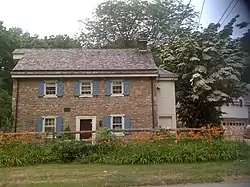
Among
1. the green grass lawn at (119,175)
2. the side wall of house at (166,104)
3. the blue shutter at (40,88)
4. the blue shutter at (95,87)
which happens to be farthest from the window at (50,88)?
the green grass lawn at (119,175)

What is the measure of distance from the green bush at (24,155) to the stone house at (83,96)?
20.8 ft

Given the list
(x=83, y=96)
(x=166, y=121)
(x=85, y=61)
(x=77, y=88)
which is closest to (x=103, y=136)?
(x=83, y=96)

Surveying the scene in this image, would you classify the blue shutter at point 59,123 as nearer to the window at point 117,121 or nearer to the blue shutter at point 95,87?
the blue shutter at point 95,87

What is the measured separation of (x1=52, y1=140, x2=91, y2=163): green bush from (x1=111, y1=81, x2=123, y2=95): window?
747cm

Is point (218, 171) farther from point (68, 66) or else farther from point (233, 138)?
point (68, 66)

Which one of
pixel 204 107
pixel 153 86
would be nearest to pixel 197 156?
pixel 153 86

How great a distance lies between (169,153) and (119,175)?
2.98 meters

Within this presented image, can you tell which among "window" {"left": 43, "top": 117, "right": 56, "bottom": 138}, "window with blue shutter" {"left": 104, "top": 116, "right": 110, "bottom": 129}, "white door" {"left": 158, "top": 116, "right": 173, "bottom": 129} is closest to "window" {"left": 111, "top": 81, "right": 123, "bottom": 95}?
Result: "window with blue shutter" {"left": 104, "top": 116, "right": 110, "bottom": 129}

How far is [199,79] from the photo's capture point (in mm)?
19188

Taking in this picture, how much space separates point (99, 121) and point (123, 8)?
2145 centimetres

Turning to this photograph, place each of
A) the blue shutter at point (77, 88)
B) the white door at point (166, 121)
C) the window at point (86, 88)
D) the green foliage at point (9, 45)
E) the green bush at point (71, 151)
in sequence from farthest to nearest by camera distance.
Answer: the green foliage at point (9, 45)
the white door at point (166, 121)
the window at point (86, 88)
the blue shutter at point (77, 88)
the green bush at point (71, 151)

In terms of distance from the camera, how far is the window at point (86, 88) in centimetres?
1886

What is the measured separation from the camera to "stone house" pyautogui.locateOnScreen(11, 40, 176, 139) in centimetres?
1839

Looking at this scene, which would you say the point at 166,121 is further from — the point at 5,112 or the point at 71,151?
the point at 5,112
